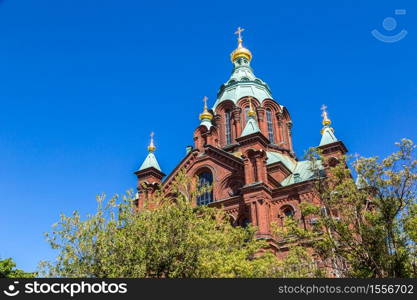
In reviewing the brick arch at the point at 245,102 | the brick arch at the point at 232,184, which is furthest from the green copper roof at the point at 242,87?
the brick arch at the point at 232,184

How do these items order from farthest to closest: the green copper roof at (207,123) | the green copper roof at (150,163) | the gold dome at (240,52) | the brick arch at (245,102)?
the gold dome at (240,52)
the brick arch at (245,102)
the green copper roof at (207,123)
the green copper roof at (150,163)

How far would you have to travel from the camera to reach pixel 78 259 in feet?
69.2

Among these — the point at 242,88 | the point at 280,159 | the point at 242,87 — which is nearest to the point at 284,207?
the point at 280,159

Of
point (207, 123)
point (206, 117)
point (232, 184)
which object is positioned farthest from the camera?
point (206, 117)

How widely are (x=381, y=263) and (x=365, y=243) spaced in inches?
39.6

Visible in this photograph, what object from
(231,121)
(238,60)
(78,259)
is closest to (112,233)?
(78,259)

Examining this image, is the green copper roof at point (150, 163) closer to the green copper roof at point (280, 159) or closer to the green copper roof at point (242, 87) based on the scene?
the green copper roof at point (280, 159)

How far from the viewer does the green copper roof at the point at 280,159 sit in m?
42.2

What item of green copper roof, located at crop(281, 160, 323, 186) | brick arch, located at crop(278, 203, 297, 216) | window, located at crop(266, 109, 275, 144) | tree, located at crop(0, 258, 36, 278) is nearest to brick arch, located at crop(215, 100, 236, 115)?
window, located at crop(266, 109, 275, 144)

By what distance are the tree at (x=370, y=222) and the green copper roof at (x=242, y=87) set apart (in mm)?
31143

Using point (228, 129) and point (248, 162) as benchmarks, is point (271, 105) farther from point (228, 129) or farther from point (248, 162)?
point (248, 162)

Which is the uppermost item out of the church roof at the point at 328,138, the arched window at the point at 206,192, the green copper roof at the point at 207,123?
the green copper roof at the point at 207,123

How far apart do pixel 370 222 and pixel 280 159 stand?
79.8 ft

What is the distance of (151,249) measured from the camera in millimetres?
20516
